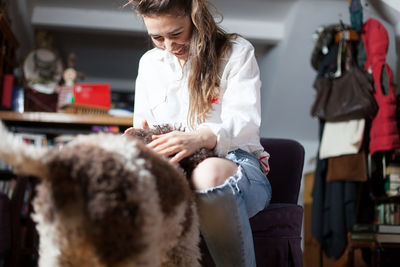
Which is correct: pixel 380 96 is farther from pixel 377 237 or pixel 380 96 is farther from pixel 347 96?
pixel 377 237

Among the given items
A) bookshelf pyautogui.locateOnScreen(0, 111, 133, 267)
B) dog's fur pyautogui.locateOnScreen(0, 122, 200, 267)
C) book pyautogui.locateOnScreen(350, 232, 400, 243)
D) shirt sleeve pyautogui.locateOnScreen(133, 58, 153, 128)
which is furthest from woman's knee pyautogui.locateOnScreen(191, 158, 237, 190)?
bookshelf pyautogui.locateOnScreen(0, 111, 133, 267)

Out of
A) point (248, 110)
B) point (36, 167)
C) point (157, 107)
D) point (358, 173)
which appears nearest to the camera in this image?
point (36, 167)

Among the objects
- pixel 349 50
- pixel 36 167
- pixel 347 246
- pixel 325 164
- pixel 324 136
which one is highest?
pixel 349 50

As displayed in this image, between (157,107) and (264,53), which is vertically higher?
Result: (264,53)

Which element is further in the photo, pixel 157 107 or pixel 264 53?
pixel 264 53

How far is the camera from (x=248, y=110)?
3.63 ft

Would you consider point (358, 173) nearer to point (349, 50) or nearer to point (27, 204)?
point (349, 50)

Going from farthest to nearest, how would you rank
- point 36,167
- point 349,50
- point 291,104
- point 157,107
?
1. point 291,104
2. point 349,50
3. point 157,107
4. point 36,167

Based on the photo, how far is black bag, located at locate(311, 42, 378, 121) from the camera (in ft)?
8.21

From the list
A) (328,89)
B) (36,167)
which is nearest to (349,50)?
(328,89)

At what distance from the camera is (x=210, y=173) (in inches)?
35.5

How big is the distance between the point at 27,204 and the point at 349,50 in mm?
2272

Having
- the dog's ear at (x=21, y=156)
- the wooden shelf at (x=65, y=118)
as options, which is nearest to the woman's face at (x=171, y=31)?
the dog's ear at (x=21, y=156)

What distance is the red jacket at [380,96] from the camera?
7.96 feet
